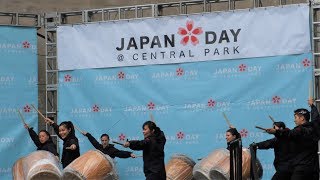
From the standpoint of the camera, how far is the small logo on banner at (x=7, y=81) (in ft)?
43.8

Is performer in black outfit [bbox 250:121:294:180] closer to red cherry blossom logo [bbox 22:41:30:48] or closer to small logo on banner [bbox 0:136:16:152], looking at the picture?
small logo on banner [bbox 0:136:16:152]

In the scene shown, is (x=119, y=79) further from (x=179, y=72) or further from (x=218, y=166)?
(x=218, y=166)

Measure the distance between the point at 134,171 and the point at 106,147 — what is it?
694 millimetres

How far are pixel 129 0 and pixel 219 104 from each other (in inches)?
170

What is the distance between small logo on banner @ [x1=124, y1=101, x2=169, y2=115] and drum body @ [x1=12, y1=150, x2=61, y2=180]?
1821mm

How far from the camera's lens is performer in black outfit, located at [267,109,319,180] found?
9914 millimetres

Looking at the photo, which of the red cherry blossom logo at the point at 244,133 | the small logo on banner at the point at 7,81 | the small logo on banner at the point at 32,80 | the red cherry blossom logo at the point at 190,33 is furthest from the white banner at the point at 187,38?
the red cherry blossom logo at the point at 244,133

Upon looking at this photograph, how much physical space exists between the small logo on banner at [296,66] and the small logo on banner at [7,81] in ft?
14.5

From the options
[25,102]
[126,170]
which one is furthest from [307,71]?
[25,102]

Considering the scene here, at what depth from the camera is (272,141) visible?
10430 mm

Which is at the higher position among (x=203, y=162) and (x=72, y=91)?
(x=72, y=91)

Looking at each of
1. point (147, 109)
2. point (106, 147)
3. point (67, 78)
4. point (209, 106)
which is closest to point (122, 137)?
point (106, 147)

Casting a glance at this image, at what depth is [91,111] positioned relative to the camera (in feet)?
43.2

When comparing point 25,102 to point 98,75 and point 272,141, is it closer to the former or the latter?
point 98,75
